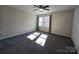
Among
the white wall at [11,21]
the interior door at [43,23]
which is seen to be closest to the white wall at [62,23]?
the interior door at [43,23]

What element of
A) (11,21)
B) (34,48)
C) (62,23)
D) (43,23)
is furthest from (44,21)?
(34,48)

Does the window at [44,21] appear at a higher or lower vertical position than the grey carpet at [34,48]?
higher

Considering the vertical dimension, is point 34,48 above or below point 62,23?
below

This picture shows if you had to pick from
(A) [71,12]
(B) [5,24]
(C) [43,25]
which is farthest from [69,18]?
(B) [5,24]

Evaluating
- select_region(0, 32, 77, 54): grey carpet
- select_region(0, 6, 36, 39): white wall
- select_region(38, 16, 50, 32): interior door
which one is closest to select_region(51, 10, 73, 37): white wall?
select_region(38, 16, 50, 32): interior door

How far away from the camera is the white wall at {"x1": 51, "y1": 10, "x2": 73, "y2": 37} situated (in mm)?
4406

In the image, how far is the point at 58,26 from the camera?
524 centimetres

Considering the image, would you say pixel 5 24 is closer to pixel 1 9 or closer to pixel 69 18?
pixel 1 9

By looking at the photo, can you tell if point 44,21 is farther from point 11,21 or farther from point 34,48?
point 34,48

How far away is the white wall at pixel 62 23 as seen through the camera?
14.5 feet

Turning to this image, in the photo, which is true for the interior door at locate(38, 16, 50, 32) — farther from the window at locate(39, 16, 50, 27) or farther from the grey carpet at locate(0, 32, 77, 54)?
the grey carpet at locate(0, 32, 77, 54)

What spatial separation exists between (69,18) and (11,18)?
442cm

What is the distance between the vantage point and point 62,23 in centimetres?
489

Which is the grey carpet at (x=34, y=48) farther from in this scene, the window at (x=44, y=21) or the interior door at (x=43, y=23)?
the window at (x=44, y=21)
